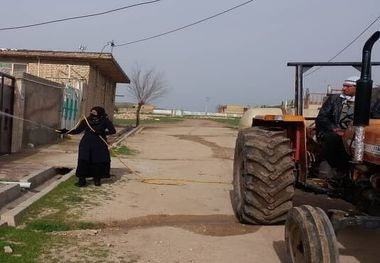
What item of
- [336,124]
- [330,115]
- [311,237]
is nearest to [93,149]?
[330,115]

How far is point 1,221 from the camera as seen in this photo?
6906 mm

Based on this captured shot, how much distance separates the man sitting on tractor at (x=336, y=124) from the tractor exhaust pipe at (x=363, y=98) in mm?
1289


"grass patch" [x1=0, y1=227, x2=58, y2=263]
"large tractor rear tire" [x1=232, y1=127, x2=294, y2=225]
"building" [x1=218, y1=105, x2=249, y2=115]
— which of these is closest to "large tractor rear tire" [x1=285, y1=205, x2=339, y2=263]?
"large tractor rear tire" [x1=232, y1=127, x2=294, y2=225]

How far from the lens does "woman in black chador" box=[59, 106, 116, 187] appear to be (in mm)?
10387

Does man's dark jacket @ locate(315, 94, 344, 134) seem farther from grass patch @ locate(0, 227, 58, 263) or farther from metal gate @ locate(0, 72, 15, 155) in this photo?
metal gate @ locate(0, 72, 15, 155)

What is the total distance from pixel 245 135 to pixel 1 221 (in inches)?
127

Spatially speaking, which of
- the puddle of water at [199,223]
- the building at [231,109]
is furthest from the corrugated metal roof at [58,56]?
the building at [231,109]

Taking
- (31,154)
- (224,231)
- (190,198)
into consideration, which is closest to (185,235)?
(224,231)

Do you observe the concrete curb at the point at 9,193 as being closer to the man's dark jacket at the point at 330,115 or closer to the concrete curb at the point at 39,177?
the concrete curb at the point at 39,177

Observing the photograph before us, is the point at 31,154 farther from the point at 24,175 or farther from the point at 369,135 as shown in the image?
the point at 369,135

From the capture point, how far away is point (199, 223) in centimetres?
782

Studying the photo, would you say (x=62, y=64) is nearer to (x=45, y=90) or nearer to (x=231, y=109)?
(x=45, y=90)

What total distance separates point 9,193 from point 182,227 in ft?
9.91

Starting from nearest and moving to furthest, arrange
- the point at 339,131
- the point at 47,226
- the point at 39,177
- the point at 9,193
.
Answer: the point at 339,131 < the point at 47,226 < the point at 9,193 < the point at 39,177
